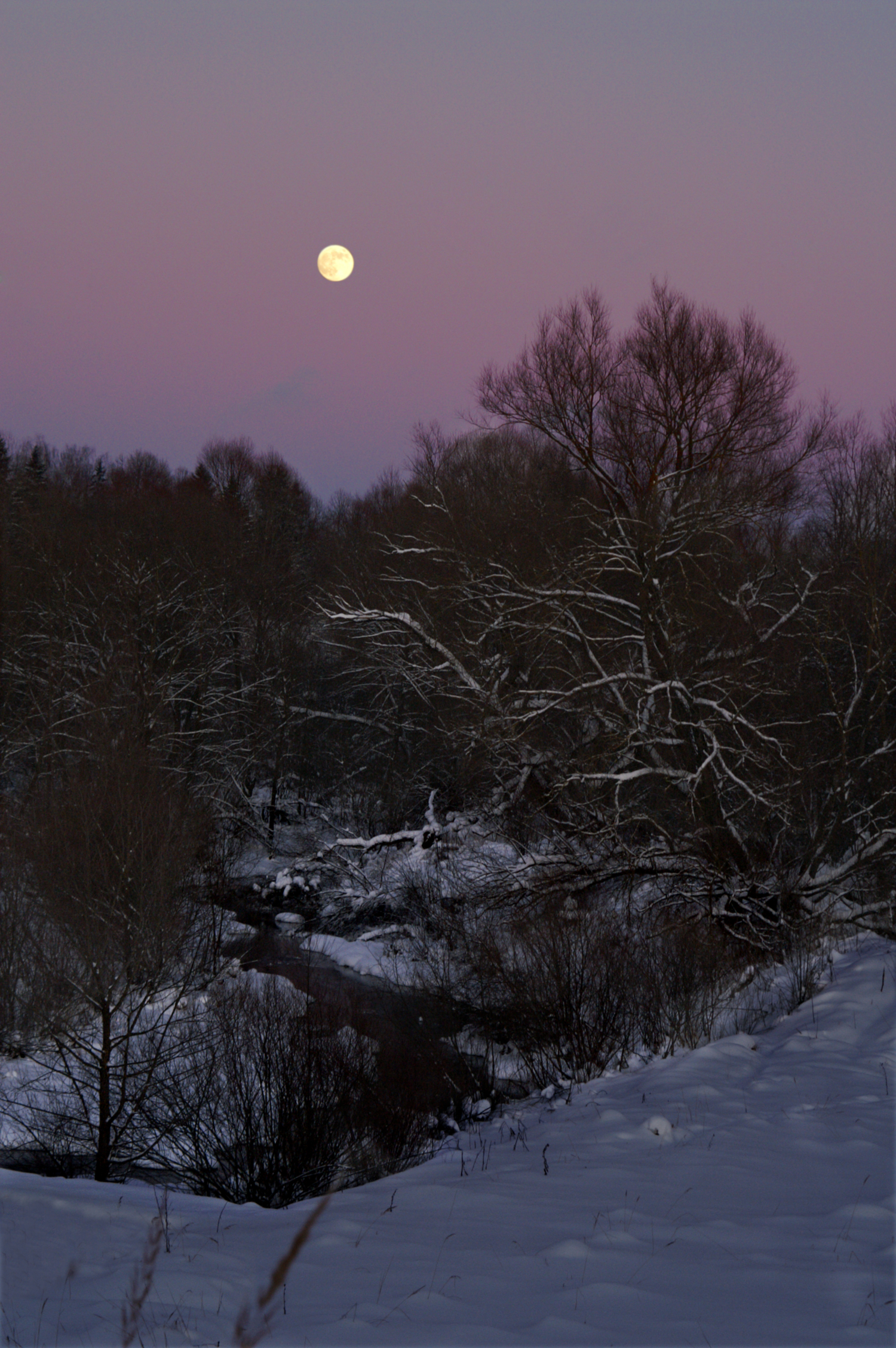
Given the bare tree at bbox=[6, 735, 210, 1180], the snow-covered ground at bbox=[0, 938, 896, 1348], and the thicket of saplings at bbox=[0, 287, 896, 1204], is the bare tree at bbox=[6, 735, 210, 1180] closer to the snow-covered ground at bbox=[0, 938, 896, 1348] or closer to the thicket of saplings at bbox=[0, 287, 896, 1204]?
the thicket of saplings at bbox=[0, 287, 896, 1204]

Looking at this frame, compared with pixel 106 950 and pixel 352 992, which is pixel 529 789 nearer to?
pixel 352 992

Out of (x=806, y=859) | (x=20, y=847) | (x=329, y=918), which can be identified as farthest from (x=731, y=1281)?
(x=329, y=918)

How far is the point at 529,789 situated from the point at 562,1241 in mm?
17217

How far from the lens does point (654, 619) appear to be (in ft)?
58.7

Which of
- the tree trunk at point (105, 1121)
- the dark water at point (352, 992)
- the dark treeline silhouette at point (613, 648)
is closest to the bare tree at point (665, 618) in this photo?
the dark treeline silhouette at point (613, 648)

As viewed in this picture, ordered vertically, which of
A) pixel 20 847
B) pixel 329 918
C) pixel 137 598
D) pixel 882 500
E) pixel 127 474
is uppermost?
pixel 127 474

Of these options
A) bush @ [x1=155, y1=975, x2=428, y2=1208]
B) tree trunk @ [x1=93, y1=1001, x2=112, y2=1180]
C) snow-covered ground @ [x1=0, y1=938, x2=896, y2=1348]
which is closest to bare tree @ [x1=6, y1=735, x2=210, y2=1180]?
tree trunk @ [x1=93, y1=1001, x2=112, y2=1180]

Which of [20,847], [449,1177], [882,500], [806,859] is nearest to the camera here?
[449,1177]

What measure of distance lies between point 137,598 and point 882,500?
71.8 feet

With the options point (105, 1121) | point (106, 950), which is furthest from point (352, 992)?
point (105, 1121)

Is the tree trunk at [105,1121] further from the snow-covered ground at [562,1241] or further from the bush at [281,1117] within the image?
the snow-covered ground at [562,1241]

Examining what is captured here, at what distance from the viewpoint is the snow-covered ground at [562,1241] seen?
426 cm

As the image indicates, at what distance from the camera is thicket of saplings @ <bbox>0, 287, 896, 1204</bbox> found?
39.7 feet

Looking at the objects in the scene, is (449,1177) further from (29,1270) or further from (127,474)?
(127,474)
